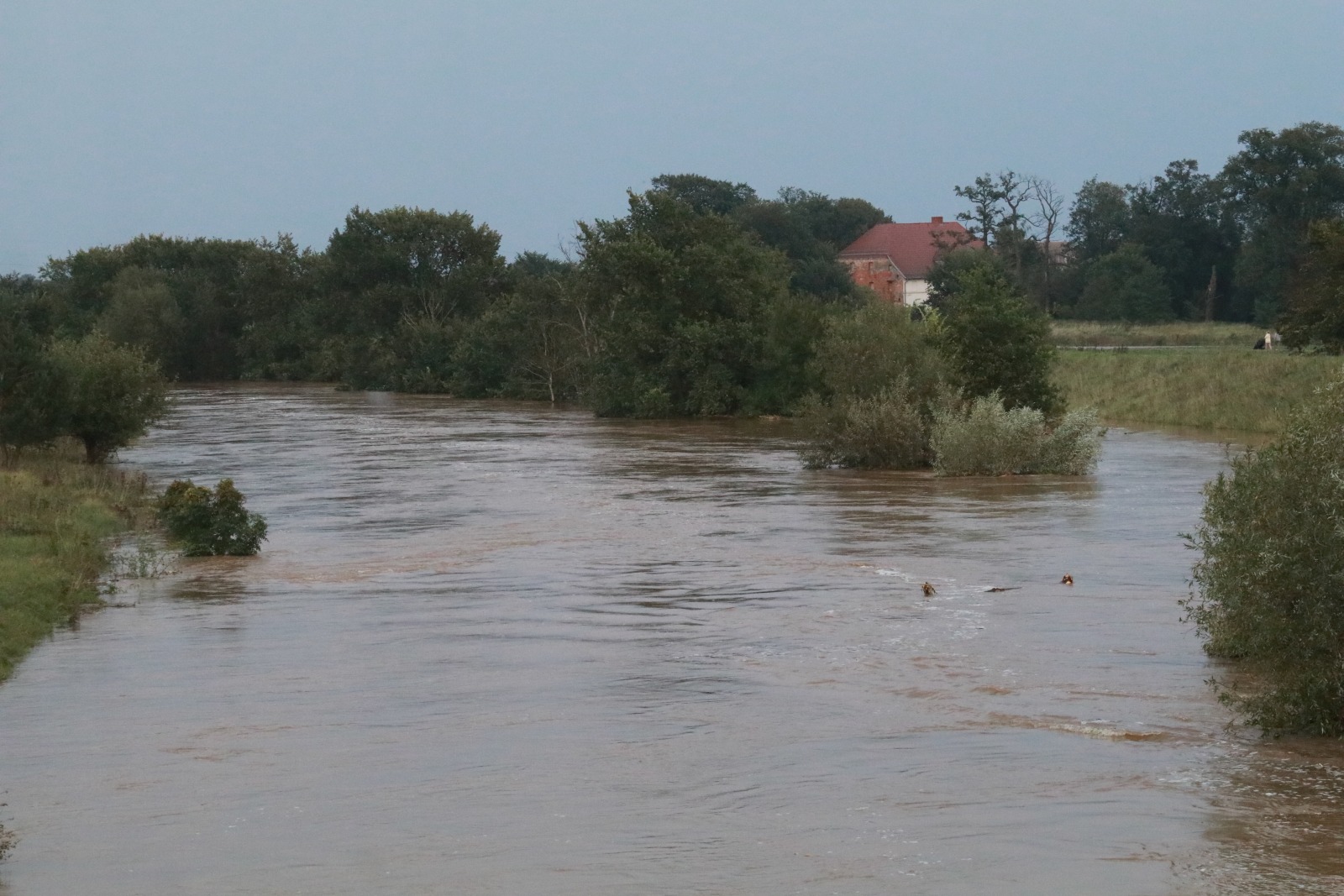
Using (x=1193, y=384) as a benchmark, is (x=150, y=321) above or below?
above

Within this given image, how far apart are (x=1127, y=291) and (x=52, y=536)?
68.2 m

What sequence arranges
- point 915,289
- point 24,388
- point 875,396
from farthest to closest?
point 915,289 → point 875,396 → point 24,388

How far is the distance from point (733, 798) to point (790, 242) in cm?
8713

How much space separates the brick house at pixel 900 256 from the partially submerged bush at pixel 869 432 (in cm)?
6801

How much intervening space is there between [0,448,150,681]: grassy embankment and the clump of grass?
41902mm

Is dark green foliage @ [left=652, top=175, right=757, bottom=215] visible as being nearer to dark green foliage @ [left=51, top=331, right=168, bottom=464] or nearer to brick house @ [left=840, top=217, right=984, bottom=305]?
brick house @ [left=840, top=217, right=984, bottom=305]

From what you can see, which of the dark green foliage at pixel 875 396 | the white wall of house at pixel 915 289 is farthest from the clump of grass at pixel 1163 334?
the white wall of house at pixel 915 289

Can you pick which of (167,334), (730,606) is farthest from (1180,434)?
(167,334)

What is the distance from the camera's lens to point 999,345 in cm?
3878

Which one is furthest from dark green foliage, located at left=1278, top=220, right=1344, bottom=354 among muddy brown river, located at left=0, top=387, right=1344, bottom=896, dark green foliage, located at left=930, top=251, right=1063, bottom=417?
muddy brown river, located at left=0, top=387, right=1344, bottom=896

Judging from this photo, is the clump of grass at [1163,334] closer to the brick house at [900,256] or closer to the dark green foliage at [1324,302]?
the dark green foliage at [1324,302]

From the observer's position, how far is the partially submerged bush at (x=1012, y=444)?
31.2 m

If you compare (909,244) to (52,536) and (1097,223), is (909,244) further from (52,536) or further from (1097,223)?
(52,536)

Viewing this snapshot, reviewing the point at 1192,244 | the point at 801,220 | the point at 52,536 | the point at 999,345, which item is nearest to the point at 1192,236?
the point at 1192,244
